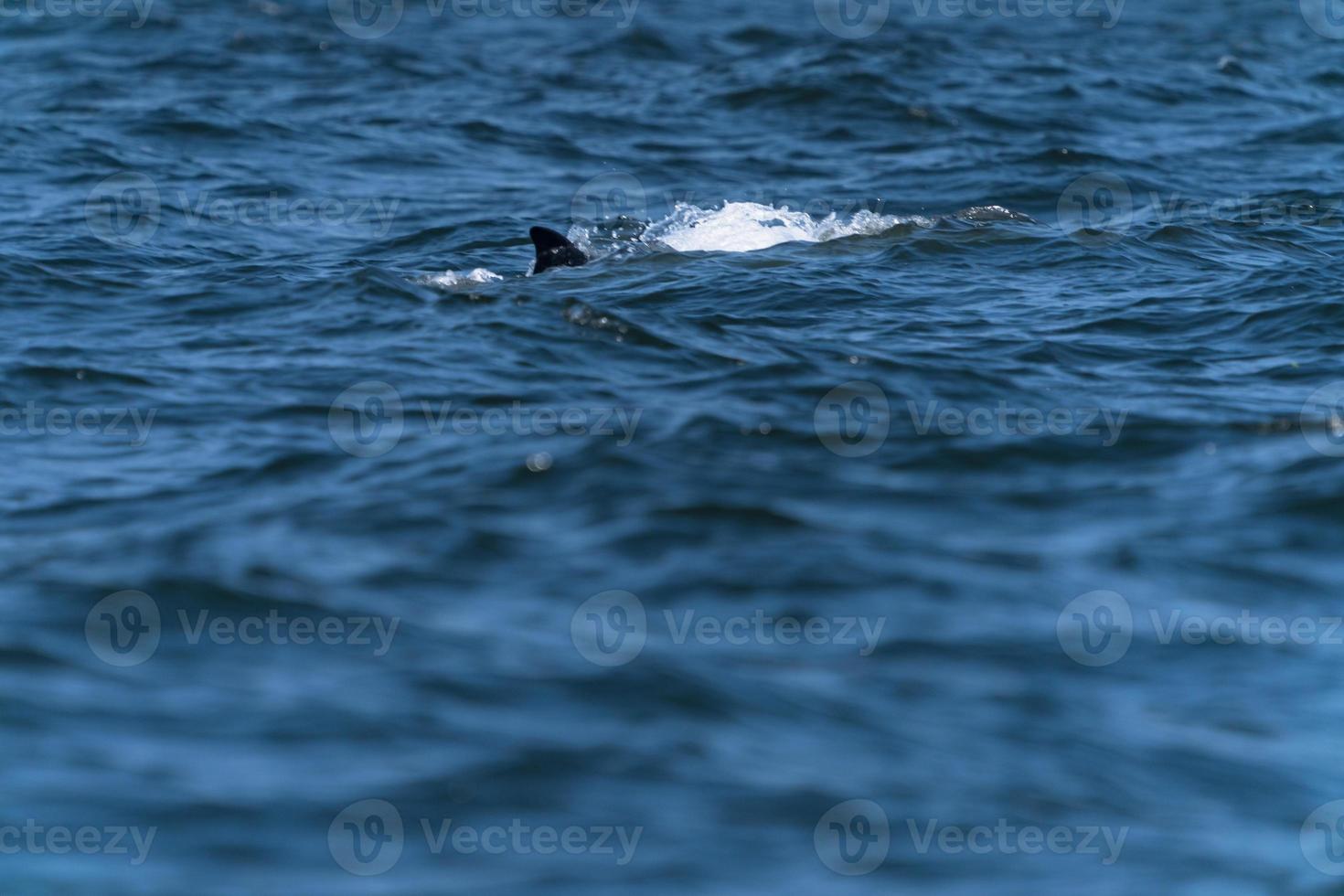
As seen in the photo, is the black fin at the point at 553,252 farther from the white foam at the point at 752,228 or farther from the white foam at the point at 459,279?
the white foam at the point at 752,228

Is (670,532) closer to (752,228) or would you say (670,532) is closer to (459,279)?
(459,279)

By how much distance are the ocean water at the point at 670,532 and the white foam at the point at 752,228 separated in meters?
0.09

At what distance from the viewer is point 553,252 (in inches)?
535

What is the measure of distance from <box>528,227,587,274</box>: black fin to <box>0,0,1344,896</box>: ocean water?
0.18 meters

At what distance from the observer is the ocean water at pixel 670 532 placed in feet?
20.1

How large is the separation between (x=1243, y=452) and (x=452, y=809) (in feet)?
19.5

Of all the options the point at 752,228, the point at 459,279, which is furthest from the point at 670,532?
the point at 752,228

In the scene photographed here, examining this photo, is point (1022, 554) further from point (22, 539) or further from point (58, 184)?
point (58, 184)

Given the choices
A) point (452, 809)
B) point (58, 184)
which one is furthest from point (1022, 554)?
point (58, 184)

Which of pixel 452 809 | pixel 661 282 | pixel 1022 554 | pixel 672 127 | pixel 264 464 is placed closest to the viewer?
pixel 452 809

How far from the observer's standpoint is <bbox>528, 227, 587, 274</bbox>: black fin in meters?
13.4

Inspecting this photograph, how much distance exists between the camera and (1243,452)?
9.80m

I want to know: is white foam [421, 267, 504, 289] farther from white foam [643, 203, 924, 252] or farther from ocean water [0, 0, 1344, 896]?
white foam [643, 203, 924, 252]

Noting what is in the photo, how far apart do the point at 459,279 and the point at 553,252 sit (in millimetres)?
853
